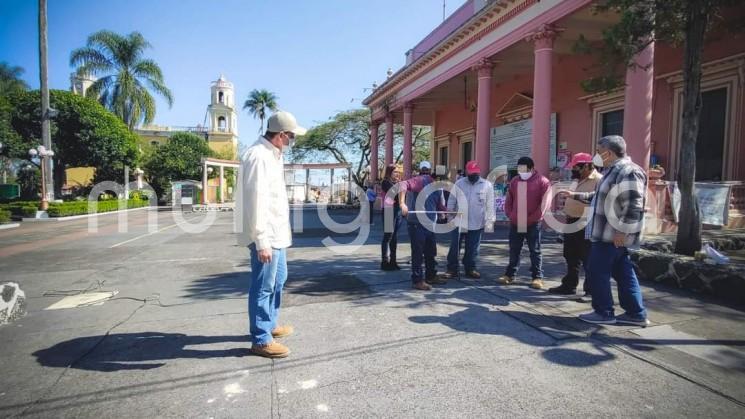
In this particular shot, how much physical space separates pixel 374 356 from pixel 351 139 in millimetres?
32342

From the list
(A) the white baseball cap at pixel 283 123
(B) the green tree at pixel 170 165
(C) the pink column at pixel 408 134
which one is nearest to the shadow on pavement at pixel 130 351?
(A) the white baseball cap at pixel 283 123

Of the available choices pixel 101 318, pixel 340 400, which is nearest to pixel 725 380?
pixel 340 400

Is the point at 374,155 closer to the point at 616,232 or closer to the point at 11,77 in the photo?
the point at 616,232

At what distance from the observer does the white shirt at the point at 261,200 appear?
9.23ft

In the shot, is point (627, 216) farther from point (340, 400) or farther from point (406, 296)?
point (340, 400)

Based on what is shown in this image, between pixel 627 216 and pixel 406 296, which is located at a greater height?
pixel 627 216

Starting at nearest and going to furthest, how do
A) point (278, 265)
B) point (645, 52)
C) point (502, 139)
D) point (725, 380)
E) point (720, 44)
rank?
point (725, 380) → point (278, 265) → point (645, 52) → point (720, 44) → point (502, 139)

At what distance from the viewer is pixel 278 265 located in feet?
10.3

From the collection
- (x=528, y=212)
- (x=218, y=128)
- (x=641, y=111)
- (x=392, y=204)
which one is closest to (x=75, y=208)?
(x=392, y=204)

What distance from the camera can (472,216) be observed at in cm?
548

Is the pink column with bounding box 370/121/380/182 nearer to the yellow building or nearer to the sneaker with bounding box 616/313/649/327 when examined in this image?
the sneaker with bounding box 616/313/649/327

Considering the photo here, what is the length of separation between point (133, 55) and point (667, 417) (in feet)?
120

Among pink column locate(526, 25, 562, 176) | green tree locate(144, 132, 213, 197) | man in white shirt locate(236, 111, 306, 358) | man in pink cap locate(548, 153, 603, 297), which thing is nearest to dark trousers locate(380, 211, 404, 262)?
man in pink cap locate(548, 153, 603, 297)

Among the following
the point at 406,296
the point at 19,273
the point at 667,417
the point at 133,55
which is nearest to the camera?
the point at 667,417
